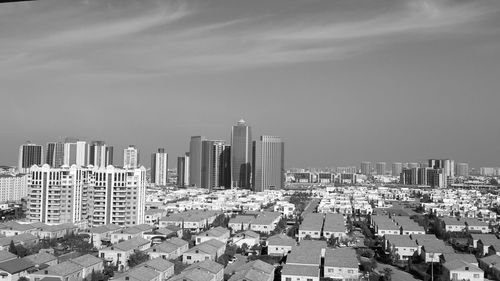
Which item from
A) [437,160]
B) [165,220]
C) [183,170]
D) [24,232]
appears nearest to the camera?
[24,232]

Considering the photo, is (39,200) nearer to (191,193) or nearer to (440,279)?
(440,279)

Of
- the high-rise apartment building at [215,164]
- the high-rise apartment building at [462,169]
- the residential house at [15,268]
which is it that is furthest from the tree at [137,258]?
the high-rise apartment building at [462,169]

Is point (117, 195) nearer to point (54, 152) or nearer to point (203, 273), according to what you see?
point (203, 273)

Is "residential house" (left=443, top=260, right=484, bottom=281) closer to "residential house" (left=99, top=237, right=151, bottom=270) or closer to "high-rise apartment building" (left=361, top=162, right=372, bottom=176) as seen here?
"residential house" (left=99, top=237, right=151, bottom=270)

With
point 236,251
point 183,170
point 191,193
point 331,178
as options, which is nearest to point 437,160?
point 331,178

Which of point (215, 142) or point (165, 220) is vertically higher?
point (215, 142)

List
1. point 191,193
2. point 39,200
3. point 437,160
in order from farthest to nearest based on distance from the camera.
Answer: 1. point 437,160
2. point 191,193
3. point 39,200

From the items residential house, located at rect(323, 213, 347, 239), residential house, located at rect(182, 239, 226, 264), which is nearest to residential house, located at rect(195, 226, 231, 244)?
residential house, located at rect(182, 239, 226, 264)
